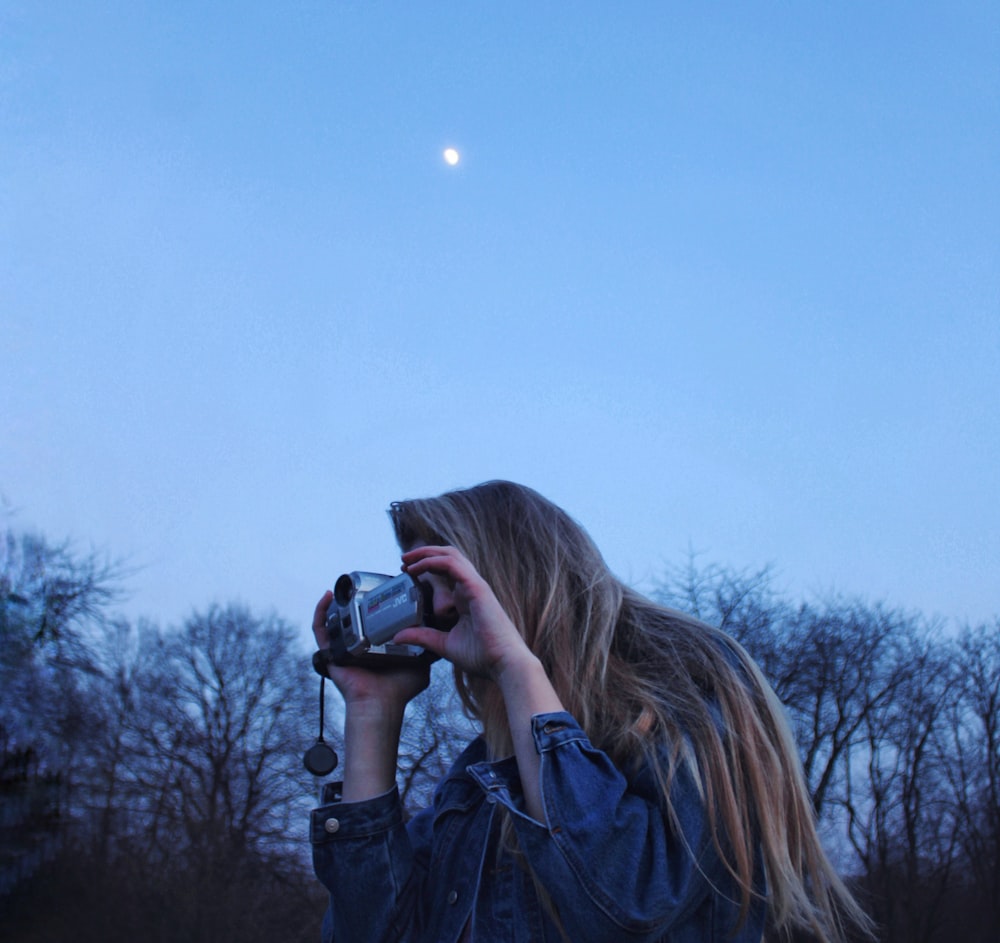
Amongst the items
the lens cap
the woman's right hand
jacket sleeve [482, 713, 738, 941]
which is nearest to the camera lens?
the woman's right hand

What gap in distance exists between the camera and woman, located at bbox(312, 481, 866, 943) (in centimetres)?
191

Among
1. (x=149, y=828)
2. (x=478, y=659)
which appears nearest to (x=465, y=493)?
(x=478, y=659)

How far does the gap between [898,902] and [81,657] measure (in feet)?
70.7

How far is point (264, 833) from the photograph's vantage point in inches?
1044

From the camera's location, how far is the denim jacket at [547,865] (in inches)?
73.3

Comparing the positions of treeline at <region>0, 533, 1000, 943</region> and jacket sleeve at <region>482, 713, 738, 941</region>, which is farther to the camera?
treeline at <region>0, 533, 1000, 943</region>

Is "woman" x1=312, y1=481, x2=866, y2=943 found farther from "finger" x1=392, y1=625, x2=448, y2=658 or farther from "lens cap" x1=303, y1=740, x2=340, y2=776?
"lens cap" x1=303, y1=740, x2=340, y2=776

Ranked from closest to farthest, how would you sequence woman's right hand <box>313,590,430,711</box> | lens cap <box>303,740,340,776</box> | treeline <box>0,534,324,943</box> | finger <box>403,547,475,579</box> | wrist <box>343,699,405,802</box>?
1. finger <box>403,547,475,579</box>
2. wrist <box>343,699,405,802</box>
3. woman's right hand <box>313,590,430,711</box>
4. lens cap <box>303,740,340,776</box>
5. treeline <box>0,534,324,943</box>

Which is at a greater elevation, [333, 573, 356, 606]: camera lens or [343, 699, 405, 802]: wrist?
[333, 573, 356, 606]: camera lens

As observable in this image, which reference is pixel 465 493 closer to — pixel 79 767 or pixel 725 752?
pixel 725 752

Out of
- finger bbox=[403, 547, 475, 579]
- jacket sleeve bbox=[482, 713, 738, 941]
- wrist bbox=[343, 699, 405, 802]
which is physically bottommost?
jacket sleeve bbox=[482, 713, 738, 941]

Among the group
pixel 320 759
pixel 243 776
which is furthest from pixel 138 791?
pixel 320 759

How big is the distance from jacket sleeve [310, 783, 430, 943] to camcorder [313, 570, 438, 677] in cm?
38

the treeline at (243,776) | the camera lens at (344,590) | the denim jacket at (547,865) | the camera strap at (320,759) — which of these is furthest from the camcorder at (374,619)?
the treeline at (243,776)
